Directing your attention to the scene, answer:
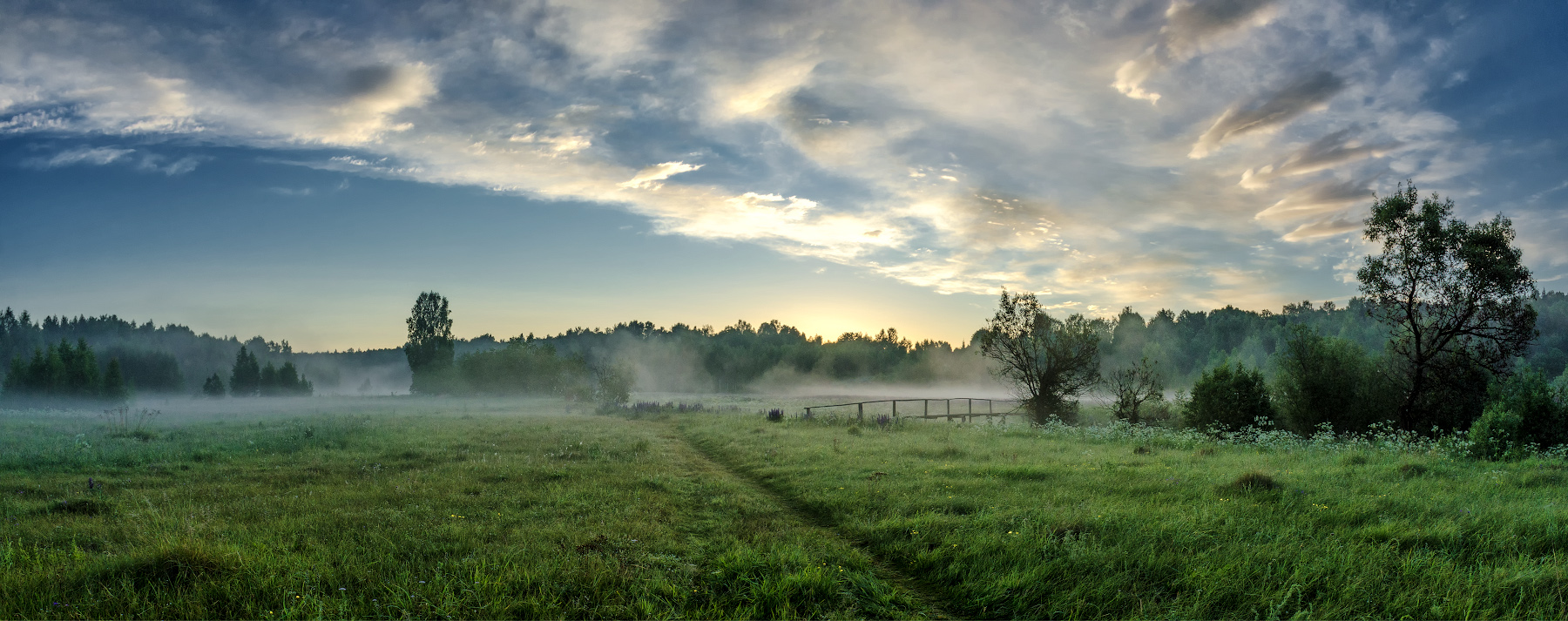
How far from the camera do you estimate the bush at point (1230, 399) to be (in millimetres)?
29344

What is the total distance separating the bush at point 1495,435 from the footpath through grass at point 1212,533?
8.35ft

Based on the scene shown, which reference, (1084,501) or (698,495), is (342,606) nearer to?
(698,495)

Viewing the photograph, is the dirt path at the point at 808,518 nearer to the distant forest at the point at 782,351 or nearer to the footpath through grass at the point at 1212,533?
the footpath through grass at the point at 1212,533

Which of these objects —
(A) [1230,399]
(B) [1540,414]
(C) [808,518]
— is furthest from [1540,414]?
(C) [808,518]

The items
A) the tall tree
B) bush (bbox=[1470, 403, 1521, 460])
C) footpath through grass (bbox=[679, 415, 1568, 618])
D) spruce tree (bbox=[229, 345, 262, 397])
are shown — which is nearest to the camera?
footpath through grass (bbox=[679, 415, 1568, 618])

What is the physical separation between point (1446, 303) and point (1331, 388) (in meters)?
6.14

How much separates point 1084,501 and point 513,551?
28.4 ft

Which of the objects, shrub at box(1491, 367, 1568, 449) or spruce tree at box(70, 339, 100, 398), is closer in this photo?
shrub at box(1491, 367, 1568, 449)

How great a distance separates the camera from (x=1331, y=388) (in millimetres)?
30375

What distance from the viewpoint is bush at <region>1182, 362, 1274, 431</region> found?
96.3 feet

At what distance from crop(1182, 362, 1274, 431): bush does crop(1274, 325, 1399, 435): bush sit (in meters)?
2.05

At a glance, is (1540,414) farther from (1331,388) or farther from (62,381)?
(62,381)

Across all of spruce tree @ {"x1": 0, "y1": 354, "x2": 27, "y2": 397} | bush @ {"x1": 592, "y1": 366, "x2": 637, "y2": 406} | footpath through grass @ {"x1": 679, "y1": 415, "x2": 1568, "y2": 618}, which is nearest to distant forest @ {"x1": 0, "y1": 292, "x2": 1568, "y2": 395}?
spruce tree @ {"x1": 0, "y1": 354, "x2": 27, "y2": 397}

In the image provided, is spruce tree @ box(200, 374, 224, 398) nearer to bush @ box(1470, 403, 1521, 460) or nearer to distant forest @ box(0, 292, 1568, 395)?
distant forest @ box(0, 292, 1568, 395)
